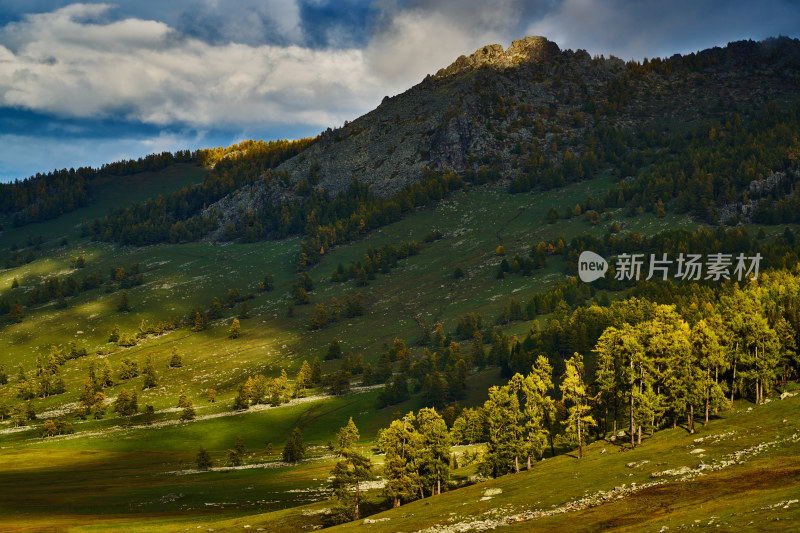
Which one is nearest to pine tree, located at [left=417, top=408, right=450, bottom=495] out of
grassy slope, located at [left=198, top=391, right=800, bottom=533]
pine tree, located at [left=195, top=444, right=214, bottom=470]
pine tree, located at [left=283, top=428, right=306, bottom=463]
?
grassy slope, located at [left=198, top=391, right=800, bottom=533]

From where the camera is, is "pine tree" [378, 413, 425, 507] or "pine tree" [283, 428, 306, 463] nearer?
"pine tree" [378, 413, 425, 507]

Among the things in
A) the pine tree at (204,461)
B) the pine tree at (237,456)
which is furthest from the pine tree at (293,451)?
the pine tree at (204,461)

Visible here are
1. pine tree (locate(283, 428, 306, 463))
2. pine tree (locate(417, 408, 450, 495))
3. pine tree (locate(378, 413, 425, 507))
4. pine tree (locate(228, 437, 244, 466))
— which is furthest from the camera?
pine tree (locate(283, 428, 306, 463))

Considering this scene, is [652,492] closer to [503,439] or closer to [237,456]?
[503,439]

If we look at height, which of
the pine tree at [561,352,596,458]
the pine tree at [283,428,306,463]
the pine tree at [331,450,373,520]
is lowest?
the pine tree at [283,428,306,463]

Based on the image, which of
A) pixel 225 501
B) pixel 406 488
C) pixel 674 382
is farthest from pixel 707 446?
pixel 225 501

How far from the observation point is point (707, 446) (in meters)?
84.9

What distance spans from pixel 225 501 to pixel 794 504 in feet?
318

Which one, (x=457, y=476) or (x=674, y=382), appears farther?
(x=457, y=476)

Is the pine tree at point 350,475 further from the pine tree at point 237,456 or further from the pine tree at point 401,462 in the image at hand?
the pine tree at point 237,456

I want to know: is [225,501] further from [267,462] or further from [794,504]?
[794,504]

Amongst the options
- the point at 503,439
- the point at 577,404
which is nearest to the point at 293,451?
the point at 503,439

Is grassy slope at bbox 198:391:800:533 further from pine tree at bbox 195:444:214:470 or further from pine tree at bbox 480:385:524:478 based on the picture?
pine tree at bbox 195:444:214:470

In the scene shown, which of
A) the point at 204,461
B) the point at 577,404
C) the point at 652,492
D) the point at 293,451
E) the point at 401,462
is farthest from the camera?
the point at 293,451
